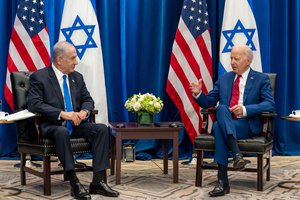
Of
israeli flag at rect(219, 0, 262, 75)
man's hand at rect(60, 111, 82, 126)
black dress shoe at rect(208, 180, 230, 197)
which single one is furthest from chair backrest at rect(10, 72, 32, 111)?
israeli flag at rect(219, 0, 262, 75)

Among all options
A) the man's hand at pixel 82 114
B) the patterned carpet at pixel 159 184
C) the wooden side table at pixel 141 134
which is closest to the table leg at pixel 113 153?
the patterned carpet at pixel 159 184

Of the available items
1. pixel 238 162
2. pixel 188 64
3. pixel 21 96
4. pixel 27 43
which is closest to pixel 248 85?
pixel 238 162

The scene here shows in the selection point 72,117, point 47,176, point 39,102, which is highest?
point 39,102

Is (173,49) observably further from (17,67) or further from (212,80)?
(17,67)

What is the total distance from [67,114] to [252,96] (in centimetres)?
165

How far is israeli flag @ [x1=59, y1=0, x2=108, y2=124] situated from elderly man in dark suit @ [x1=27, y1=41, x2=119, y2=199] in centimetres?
100

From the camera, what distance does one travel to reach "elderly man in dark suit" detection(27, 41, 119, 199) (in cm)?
385

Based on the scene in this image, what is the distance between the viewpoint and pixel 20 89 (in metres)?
4.48

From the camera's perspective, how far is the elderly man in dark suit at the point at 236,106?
13.1 ft

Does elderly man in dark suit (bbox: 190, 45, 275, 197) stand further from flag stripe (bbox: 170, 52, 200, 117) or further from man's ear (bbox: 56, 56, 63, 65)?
man's ear (bbox: 56, 56, 63, 65)

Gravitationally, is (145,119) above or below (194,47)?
below

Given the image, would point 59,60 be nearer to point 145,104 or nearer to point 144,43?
point 145,104

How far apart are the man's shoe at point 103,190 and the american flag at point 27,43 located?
201 cm

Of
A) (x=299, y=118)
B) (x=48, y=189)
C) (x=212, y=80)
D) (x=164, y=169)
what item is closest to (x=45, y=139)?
(x=48, y=189)
